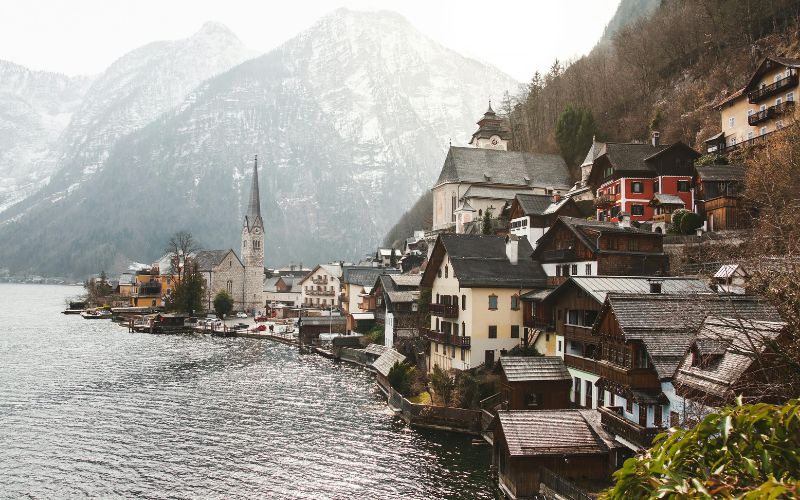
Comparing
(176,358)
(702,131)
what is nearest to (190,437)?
(176,358)

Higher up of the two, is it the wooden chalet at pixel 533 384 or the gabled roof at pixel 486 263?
the gabled roof at pixel 486 263

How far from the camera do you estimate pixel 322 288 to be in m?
129

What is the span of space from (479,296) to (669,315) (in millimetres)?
19101

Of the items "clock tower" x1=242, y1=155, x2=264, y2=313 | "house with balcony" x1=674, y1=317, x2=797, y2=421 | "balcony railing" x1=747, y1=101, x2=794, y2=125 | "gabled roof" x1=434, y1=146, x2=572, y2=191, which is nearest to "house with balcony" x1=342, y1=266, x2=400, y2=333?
"gabled roof" x1=434, y1=146, x2=572, y2=191

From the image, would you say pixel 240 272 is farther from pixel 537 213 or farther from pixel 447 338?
pixel 447 338

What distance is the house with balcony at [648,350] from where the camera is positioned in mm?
25547

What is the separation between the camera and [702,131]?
69750 millimetres

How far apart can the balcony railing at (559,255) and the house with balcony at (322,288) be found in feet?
263

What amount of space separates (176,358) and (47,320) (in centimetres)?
6816

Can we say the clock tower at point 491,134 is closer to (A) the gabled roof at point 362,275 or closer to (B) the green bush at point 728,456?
(A) the gabled roof at point 362,275

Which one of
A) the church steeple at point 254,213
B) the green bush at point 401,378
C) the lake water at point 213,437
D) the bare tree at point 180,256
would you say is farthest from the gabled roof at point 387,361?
the church steeple at point 254,213

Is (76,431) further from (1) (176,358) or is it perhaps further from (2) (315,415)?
(1) (176,358)

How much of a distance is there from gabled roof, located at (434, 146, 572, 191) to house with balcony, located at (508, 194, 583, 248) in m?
29.9

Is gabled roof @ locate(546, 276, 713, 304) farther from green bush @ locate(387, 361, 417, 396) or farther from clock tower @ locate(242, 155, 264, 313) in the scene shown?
clock tower @ locate(242, 155, 264, 313)
